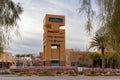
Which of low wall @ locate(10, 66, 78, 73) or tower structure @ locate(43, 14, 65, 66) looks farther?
tower structure @ locate(43, 14, 65, 66)

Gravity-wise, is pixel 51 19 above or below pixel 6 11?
above

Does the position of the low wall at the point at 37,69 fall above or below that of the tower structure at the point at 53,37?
below

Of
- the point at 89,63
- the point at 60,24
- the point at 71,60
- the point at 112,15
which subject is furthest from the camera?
the point at 71,60

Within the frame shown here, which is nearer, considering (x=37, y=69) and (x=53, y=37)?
(x=37, y=69)

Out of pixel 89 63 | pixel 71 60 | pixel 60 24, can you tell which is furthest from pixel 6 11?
pixel 71 60

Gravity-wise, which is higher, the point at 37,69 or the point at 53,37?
the point at 53,37

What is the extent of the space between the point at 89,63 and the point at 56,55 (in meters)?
11.3

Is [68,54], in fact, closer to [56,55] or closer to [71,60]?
[71,60]

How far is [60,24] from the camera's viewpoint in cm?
8088

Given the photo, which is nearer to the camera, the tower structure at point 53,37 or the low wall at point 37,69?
the low wall at point 37,69

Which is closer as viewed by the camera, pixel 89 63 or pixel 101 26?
pixel 101 26

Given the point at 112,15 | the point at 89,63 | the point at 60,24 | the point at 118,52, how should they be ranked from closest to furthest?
the point at 112,15 < the point at 118,52 < the point at 60,24 < the point at 89,63

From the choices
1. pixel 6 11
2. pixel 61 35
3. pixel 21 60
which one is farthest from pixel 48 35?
pixel 6 11

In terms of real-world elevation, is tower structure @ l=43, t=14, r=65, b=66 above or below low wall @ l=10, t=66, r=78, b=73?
above
